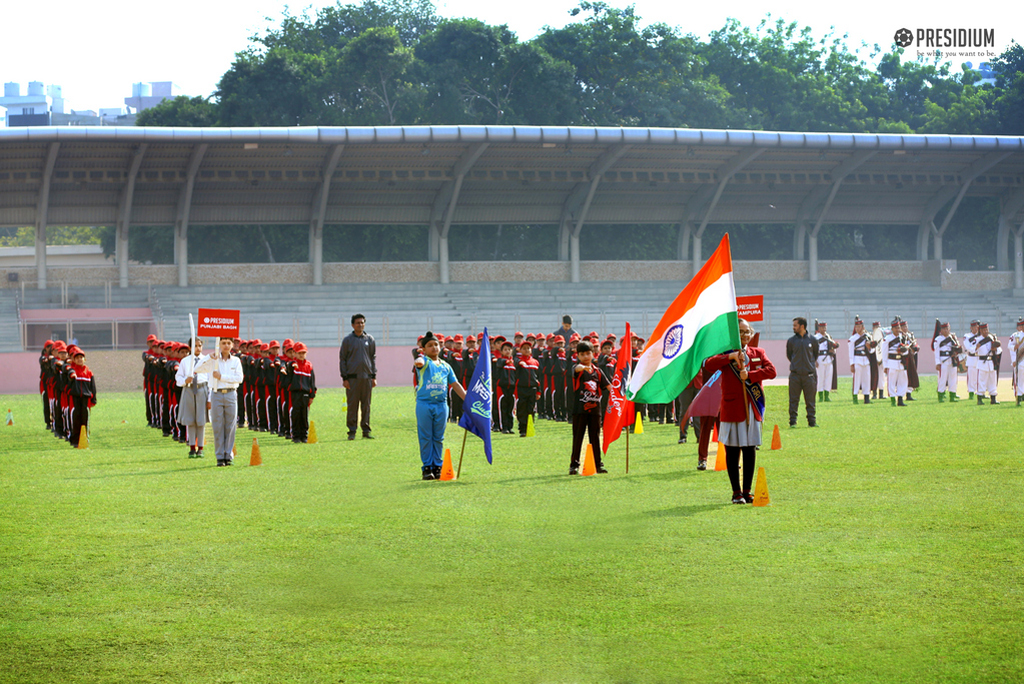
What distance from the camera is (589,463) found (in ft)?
44.5

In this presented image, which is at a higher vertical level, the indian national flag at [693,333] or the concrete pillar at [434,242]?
the concrete pillar at [434,242]

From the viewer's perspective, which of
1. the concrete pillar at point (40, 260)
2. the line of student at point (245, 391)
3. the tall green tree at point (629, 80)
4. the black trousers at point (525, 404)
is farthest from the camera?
the tall green tree at point (629, 80)

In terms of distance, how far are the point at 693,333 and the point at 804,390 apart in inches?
395

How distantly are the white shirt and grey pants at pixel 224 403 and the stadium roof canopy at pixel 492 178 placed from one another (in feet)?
91.8

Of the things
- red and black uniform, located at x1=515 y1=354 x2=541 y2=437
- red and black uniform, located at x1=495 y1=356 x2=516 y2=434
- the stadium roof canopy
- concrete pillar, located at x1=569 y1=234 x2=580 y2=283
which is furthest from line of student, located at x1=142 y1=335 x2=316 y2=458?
concrete pillar, located at x1=569 y1=234 x2=580 y2=283

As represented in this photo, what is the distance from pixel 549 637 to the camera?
6430 mm

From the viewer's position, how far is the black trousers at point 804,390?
66.3ft

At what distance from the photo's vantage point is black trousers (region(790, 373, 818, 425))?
795 inches

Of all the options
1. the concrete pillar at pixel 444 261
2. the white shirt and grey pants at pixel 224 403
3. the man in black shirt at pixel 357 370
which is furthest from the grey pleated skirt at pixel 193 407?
the concrete pillar at pixel 444 261

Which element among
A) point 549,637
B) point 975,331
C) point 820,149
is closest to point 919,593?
point 549,637

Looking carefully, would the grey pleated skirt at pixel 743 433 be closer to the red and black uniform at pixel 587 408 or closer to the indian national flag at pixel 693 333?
the indian national flag at pixel 693 333

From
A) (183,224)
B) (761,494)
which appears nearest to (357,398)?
(761,494)

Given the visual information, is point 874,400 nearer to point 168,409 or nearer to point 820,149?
point 168,409

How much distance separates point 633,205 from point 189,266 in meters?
18.7
